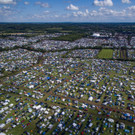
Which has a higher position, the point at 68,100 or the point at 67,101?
the point at 68,100

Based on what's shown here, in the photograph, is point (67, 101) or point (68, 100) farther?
point (68, 100)

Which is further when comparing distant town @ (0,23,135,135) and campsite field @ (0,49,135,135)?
campsite field @ (0,49,135,135)

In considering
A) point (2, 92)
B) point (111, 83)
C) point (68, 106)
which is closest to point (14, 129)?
point (68, 106)

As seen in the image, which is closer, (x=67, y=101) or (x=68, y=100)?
(x=67, y=101)

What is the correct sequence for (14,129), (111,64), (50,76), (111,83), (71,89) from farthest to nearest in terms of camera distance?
(111,64) < (50,76) < (111,83) < (71,89) < (14,129)

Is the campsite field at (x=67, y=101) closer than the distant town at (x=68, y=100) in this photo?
No

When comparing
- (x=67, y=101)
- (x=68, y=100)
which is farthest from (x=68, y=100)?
(x=67, y=101)

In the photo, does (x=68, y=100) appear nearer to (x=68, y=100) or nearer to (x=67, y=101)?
(x=68, y=100)

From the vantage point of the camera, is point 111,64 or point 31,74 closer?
point 31,74

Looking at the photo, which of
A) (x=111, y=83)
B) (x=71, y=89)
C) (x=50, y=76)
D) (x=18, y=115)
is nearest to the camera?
(x=18, y=115)

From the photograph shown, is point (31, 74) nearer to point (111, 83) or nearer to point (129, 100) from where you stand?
point (111, 83)

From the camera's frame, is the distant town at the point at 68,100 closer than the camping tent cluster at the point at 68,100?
Yes
